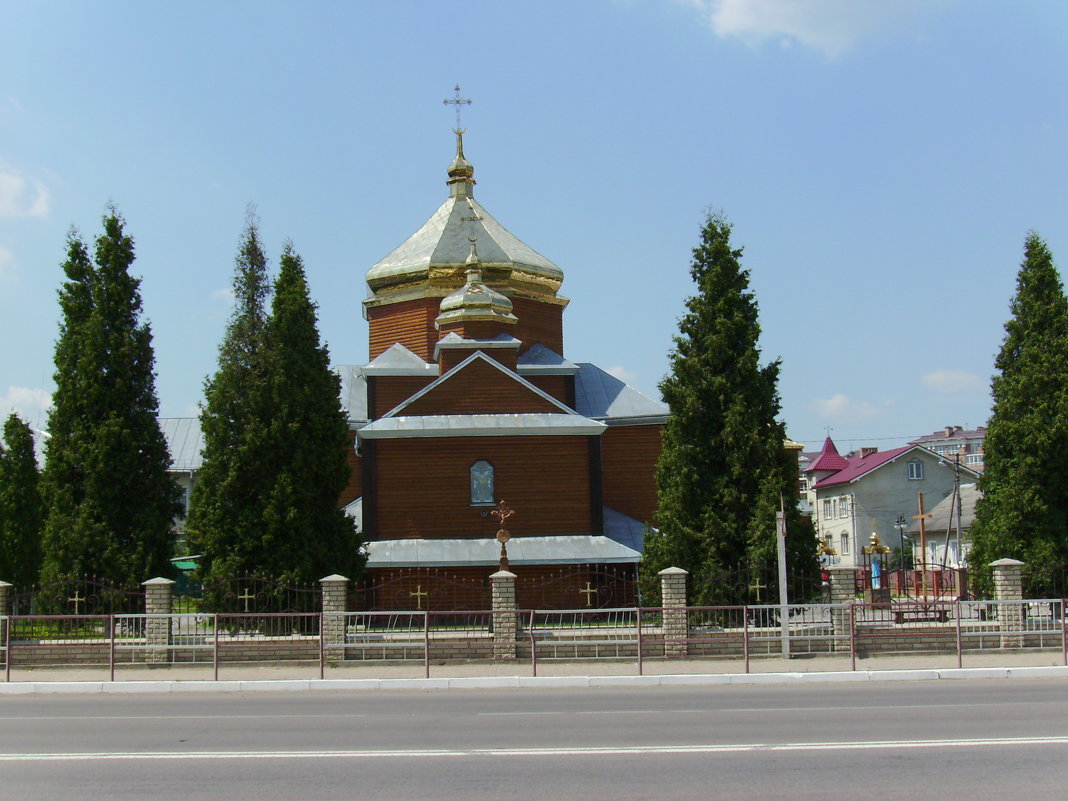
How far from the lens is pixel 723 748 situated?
888 cm

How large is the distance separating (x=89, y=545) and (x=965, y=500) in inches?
1550

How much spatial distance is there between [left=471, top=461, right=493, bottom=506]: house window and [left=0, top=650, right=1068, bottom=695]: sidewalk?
938cm

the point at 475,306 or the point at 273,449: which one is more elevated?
the point at 475,306

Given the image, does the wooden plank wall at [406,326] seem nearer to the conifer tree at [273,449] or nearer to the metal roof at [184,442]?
the conifer tree at [273,449]

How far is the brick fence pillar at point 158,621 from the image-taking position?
18.2m

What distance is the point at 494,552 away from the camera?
26.2 metres

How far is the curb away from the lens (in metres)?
15.4

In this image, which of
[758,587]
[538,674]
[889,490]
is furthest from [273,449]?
[889,490]

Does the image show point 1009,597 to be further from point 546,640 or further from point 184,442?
point 184,442

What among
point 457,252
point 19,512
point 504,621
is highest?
point 457,252

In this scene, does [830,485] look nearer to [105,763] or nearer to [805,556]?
[805,556]

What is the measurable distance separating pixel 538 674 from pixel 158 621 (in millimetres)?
6456

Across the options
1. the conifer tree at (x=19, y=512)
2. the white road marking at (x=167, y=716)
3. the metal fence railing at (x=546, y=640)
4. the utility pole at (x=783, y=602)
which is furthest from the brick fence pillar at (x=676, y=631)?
the conifer tree at (x=19, y=512)

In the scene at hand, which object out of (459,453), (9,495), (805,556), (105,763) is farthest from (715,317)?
(9,495)
